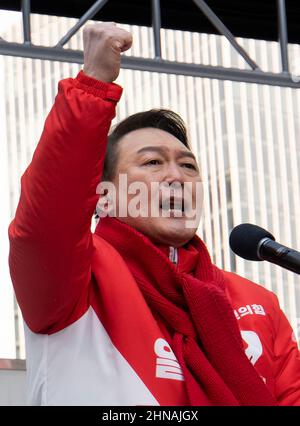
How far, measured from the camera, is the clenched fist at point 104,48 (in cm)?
301

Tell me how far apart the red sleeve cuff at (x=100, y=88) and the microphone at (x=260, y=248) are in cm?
49

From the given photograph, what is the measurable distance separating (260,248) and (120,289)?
0.37 metres

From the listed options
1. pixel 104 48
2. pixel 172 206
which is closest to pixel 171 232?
pixel 172 206

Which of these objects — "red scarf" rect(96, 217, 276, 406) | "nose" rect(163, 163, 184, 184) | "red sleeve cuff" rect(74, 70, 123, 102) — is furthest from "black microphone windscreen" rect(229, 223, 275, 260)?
"red sleeve cuff" rect(74, 70, 123, 102)

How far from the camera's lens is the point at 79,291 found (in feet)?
10.3

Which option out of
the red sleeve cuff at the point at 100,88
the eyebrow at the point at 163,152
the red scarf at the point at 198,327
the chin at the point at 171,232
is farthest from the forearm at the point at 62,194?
the eyebrow at the point at 163,152

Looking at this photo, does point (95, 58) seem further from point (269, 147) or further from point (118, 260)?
point (269, 147)

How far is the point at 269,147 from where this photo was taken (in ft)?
160

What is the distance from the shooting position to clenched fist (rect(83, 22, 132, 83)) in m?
3.01

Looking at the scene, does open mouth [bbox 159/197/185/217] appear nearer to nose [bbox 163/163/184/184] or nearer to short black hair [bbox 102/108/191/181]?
nose [bbox 163/163/184/184]

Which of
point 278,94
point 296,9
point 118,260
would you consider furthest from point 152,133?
point 278,94

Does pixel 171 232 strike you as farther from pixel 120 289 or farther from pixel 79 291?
pixel 79 291

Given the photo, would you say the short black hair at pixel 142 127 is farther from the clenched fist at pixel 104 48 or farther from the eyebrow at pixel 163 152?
the clenched fist at pixel 104 48

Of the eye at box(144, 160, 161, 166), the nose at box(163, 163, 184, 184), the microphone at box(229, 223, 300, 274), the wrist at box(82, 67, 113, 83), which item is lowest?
the microphone at box(229, 223, 300, 274)
